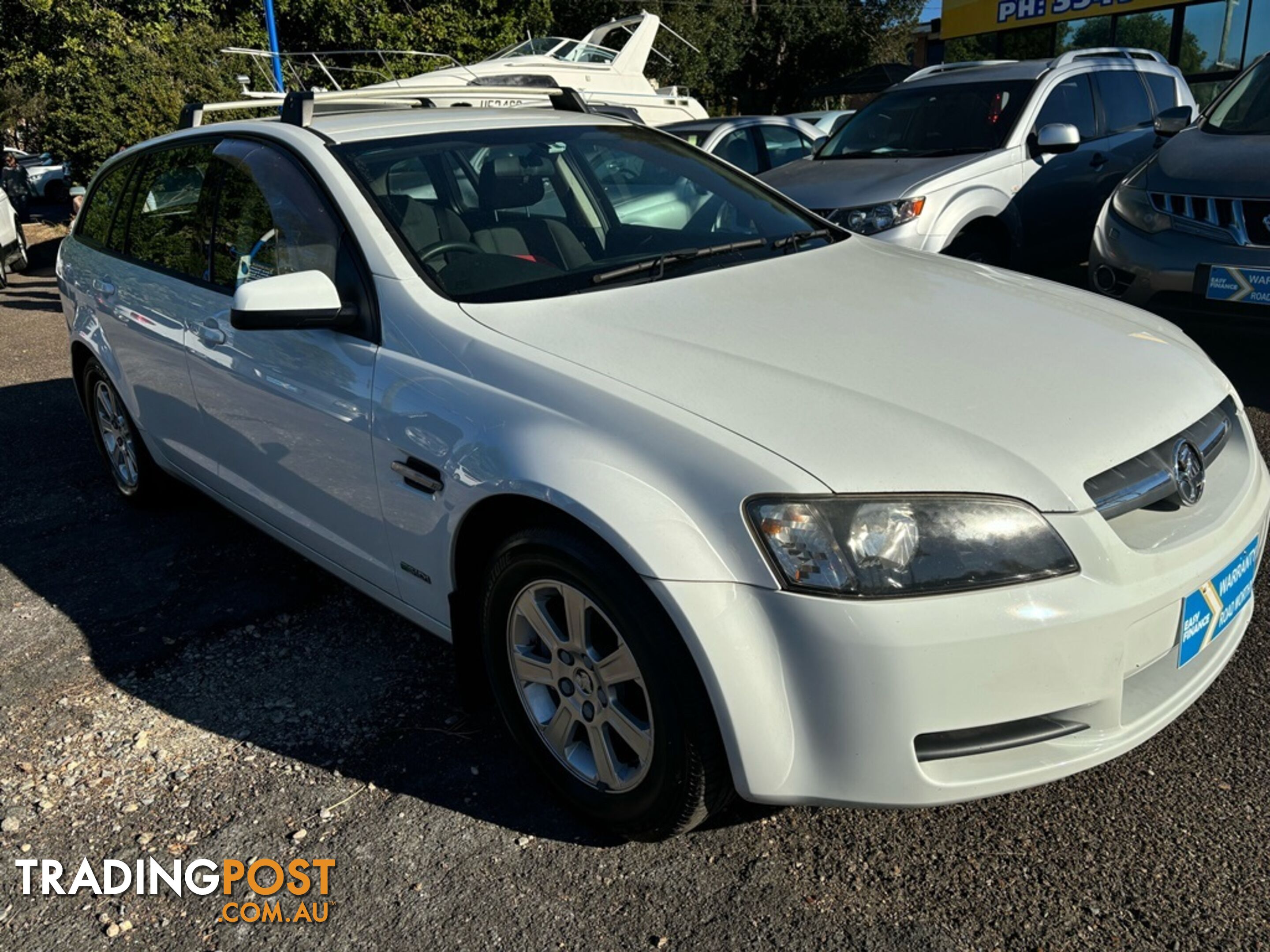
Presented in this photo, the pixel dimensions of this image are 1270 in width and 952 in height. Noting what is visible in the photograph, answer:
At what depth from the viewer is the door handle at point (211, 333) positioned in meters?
3.41

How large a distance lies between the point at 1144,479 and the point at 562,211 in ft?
6.13

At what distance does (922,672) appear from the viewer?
77.9 inches

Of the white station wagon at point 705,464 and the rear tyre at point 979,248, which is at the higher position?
the white station wagon at point 705,464

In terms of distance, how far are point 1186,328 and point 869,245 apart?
8.92ft

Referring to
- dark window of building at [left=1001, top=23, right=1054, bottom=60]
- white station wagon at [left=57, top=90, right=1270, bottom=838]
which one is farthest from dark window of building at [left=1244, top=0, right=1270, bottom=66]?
white station wagon at [left=57, top=90, right=1270, bottom=838]

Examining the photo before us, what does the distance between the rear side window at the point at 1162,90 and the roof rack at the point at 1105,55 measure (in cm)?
17

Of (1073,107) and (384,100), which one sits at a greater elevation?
(384,100)

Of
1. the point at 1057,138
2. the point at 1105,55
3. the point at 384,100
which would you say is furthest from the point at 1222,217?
the point at 384,100

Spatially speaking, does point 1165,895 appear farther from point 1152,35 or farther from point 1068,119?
point 1152,35

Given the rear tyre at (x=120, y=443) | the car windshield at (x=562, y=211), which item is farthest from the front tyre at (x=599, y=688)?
the rear tyre at (x=120, y=443)

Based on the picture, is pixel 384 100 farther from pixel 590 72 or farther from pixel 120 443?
pixel 590 72

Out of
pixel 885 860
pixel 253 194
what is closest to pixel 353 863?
pixel 885 860

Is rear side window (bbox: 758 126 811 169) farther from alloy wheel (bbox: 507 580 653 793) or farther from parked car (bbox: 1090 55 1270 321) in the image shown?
alloy wheel (bbox: 507 580 653 793)

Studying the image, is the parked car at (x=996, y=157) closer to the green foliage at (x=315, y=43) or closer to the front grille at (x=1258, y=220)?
the front grille at (x=1258, y=220)
